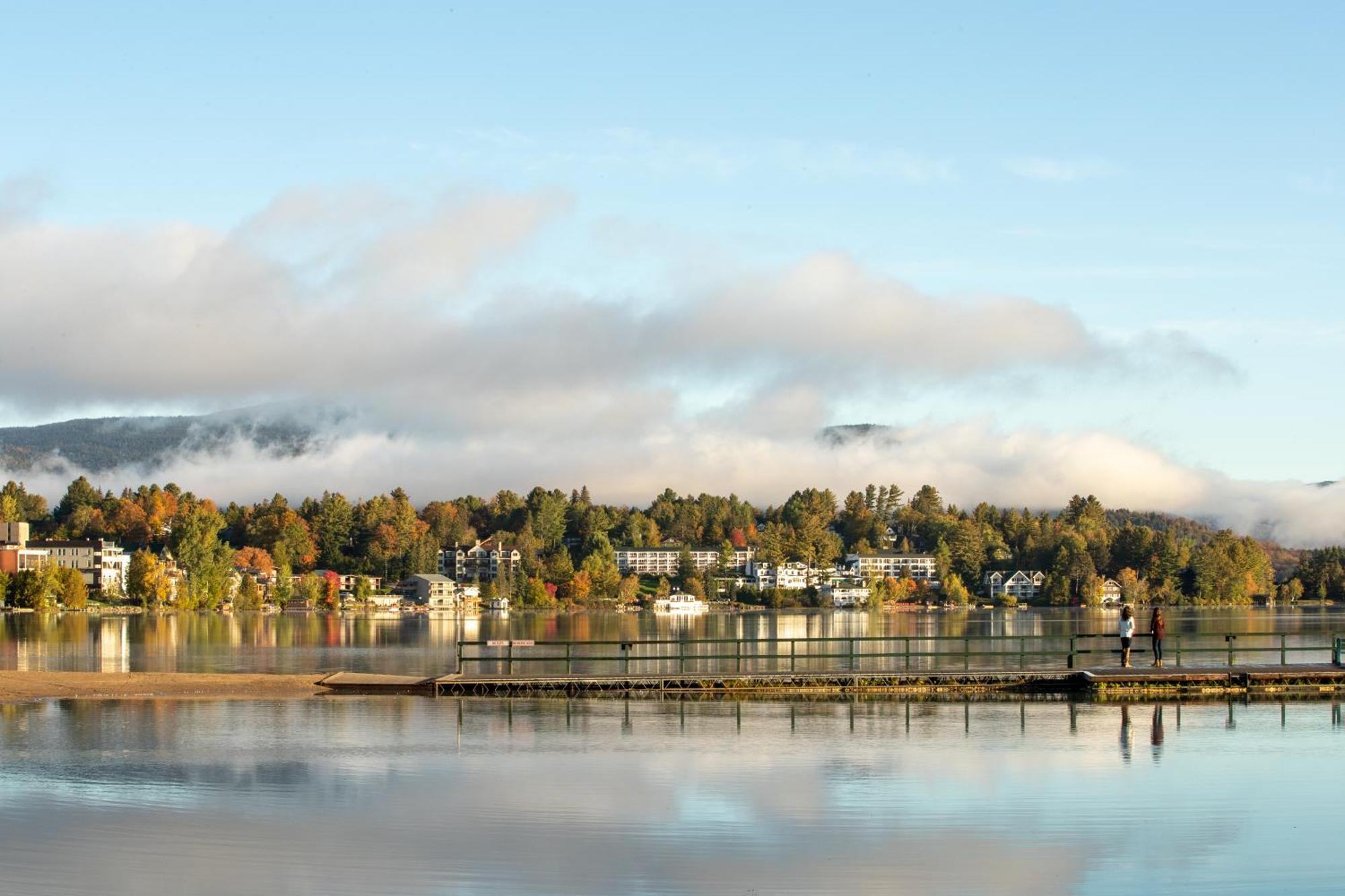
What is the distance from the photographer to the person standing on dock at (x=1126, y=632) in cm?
4512

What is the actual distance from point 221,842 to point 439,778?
630 centimetres

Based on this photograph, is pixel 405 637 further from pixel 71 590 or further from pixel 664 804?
pixel 664 804

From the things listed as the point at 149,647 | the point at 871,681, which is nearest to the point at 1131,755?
the point at 871,681

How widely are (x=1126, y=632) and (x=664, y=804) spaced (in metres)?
24.9

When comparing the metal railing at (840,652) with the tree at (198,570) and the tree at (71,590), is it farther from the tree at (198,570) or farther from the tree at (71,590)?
the tree at (198,570)

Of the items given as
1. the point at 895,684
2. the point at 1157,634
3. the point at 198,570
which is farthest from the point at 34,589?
the point at 1157,634

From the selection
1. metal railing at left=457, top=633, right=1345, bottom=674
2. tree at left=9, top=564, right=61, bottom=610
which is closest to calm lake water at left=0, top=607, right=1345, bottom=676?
metal railing at left=457, top=633, right=1345, bottom=674

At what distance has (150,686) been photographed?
4472 centimetres

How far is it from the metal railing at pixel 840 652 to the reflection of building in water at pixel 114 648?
48.2 ft

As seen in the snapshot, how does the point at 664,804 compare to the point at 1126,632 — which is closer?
the point at 664,804

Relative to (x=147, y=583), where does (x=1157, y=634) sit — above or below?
above

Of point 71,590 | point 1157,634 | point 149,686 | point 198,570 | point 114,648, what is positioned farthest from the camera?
point 198,570

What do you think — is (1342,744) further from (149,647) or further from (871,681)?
(149,647)

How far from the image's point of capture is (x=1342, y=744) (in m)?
32.3
